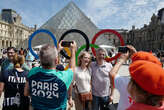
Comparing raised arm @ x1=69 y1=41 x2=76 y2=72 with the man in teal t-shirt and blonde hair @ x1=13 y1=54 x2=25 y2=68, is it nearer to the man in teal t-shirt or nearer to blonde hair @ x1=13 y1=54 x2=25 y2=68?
the man in teal t-shirt

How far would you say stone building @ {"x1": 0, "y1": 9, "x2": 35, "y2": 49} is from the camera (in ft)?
169

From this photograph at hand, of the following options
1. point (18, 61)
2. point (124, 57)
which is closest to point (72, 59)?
point (124, 57)

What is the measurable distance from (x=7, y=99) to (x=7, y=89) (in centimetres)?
15

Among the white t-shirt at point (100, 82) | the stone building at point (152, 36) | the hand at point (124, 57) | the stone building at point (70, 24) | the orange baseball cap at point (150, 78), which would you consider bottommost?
the white t-shirt at point (100, 82)

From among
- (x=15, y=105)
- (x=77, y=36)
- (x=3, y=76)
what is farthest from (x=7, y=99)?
(x=77, y=36)

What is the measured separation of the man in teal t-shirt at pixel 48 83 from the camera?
4.43 ft

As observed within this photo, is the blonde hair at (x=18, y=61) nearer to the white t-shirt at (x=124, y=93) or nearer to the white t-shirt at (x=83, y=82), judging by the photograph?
the white t-shirt at (x=83, y=82)

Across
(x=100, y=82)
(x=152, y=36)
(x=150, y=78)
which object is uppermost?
(x=152, y=36)

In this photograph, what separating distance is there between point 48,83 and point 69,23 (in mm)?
14443

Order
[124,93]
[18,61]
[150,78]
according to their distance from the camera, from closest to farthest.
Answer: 1. [150,78]
2. [124,93]
3. [18,61]

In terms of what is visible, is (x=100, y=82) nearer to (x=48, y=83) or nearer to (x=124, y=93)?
(x=124, y=93)

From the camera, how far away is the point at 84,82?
2.30 m

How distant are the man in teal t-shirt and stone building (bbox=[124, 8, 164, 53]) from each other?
161ft

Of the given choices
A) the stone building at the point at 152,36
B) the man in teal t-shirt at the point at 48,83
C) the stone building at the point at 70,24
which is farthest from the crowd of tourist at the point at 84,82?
the stone building at the point at 152,36
